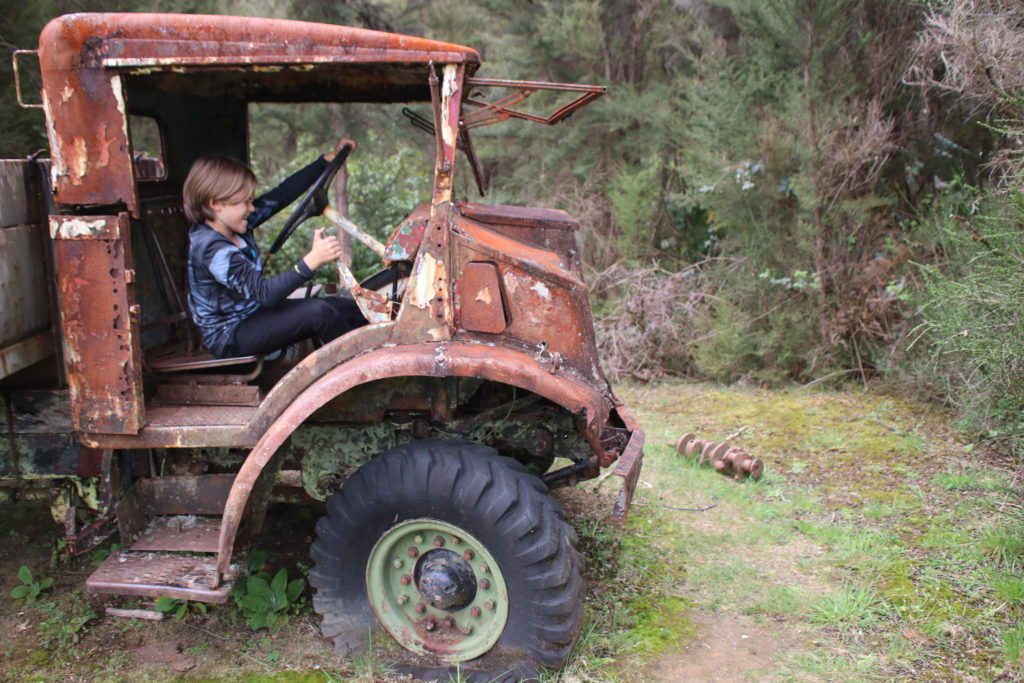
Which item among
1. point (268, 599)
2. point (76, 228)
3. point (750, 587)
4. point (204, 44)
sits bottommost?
point (750, 587)

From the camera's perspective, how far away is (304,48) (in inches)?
117

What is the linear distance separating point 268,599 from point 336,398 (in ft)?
3.43

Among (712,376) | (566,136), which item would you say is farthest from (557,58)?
(712,376)

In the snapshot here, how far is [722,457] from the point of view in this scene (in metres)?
5.34

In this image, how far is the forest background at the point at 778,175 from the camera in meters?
5.21

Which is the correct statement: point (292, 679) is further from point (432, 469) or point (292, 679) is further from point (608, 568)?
point (608, 568)

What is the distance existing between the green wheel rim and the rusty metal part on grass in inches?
103

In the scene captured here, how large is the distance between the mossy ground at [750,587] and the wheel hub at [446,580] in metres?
0.38

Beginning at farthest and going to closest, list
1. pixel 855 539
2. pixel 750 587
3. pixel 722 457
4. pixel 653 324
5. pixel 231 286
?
pixel 653 324 → pixel 722 457 → pixel 855 539 → pixel 750 587 → pixel 231 286

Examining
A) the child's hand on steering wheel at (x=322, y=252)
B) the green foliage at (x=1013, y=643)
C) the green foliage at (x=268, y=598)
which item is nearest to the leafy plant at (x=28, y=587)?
the green foliage at (x=268, y=598)

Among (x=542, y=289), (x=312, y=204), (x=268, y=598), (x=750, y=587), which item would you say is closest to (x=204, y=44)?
(x=312, y=204)

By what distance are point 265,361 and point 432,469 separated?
1.28 m

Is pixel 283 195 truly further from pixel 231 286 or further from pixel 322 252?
pixel 322 252

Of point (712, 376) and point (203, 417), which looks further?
point (712, 376)
